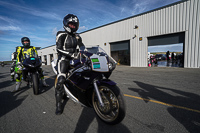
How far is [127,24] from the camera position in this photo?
14.4m

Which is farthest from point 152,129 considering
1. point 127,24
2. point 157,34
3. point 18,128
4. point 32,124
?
point 127,24

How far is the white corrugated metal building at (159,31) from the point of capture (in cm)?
988

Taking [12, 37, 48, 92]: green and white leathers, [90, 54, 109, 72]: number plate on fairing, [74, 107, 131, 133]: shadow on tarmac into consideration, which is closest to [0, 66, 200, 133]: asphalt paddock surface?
[74, 107, 131, 133]: shadow on tarmac

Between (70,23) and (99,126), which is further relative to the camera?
(70,23)

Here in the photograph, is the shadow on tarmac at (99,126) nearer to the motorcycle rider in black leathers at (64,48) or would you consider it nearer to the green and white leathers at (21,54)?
the motorcycle rider in black leathers at (64,48)

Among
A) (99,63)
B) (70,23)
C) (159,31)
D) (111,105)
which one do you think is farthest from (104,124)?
(159,31)

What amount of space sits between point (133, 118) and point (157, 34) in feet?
39.6

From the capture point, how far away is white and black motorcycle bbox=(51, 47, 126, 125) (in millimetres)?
1898

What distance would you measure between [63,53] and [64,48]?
19 centimetres

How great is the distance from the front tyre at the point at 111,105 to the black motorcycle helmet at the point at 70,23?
1698mm

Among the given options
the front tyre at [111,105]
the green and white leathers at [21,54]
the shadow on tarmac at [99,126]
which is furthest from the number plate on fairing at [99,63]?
the green and white leathers at [21,54]

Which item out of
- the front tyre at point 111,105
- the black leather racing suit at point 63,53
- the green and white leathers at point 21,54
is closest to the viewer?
the front tyre at point 111,105

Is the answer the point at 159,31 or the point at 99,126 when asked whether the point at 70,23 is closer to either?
the point at 99,126

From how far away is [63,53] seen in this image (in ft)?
8.61
